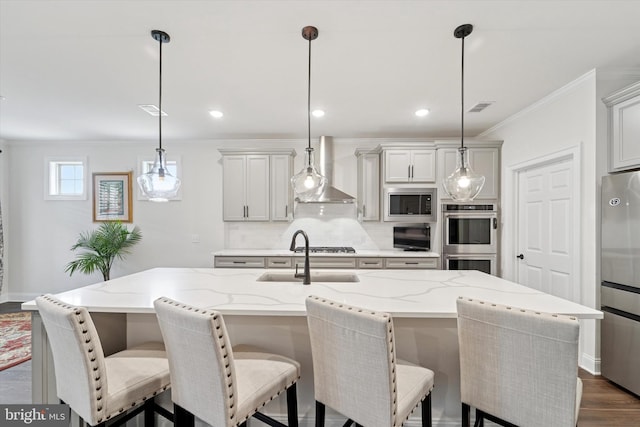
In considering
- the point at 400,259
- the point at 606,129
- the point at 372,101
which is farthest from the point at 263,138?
the point at 606,129

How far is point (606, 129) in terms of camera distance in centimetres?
260

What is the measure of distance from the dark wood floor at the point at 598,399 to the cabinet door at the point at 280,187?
2.92 metres

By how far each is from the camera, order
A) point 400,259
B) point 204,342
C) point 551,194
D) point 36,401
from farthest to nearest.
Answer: point 400,259 → point 551,194 → point 36,401 → point 204,342

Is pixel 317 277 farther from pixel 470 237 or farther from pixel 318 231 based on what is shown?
pixel 470 237

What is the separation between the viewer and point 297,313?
1.53m

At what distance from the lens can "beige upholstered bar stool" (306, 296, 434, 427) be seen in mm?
1185

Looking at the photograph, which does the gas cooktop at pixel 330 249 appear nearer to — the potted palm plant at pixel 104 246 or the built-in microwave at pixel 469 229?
the built-in microwave at pixel 469 229

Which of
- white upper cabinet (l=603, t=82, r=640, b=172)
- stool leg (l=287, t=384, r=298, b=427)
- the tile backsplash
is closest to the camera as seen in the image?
stool leg (l=287, t=384, r=298, b=427)

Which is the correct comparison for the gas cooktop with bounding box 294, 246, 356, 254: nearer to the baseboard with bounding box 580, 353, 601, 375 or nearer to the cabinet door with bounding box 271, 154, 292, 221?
the cabinet door with bounding box 271, 154, 292, 221

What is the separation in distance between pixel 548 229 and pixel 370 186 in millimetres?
2119

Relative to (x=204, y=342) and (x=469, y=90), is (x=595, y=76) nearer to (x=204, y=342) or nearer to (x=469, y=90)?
(x=469, y=90)

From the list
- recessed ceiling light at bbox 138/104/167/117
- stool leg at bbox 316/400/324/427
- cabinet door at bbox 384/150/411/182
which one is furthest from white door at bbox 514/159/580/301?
recessed ceiling light at bbox 138/104/167/117

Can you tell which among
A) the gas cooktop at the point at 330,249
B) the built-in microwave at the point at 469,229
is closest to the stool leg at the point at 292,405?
the gas cooktop at the point at 330,249

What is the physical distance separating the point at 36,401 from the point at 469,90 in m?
3.83
